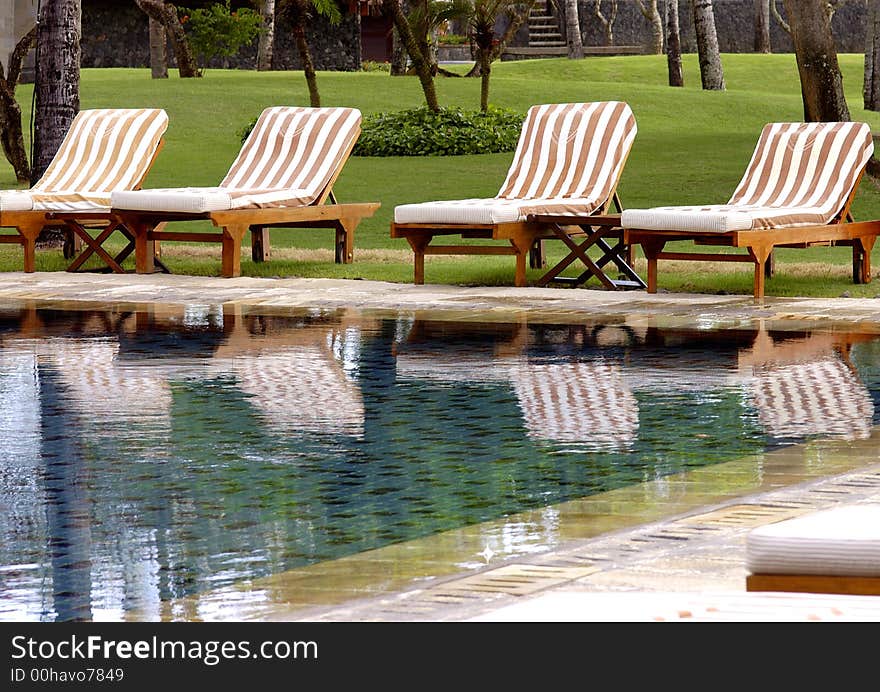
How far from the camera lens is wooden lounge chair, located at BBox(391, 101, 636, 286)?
12.3 m

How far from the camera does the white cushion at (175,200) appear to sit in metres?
12.9

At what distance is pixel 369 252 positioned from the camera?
1524cm

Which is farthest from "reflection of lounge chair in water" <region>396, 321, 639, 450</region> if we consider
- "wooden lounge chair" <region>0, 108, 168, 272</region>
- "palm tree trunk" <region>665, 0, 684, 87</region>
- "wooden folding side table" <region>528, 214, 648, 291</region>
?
"palm tree trunk" <region>665, 0, 684, 87</region>

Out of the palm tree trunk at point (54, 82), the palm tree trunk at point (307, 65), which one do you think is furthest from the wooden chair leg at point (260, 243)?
the palm tree trunk at point (307, 65)

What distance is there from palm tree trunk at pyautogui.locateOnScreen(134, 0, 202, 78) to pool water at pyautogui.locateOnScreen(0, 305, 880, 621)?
23.0 metres

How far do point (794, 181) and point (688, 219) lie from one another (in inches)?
62.6

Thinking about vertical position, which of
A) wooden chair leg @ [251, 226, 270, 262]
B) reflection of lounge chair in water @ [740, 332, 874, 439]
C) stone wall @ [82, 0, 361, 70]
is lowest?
reflection of lounge chair in water @ [740, 332, 874, 439]

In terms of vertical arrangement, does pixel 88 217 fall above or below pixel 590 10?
below

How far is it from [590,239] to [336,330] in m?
2.72

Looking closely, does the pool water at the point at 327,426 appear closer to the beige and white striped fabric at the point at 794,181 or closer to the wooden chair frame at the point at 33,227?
A: the beige and white striped fabric at the point at 794,181

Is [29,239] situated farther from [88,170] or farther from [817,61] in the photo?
[817,61]

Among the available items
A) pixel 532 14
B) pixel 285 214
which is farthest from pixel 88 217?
pixel 532 14

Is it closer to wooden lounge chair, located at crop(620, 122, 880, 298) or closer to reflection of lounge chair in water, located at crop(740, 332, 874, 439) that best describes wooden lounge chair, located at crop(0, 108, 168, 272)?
wooden lounge chair, located at crop(620, 122, 880, 298)
